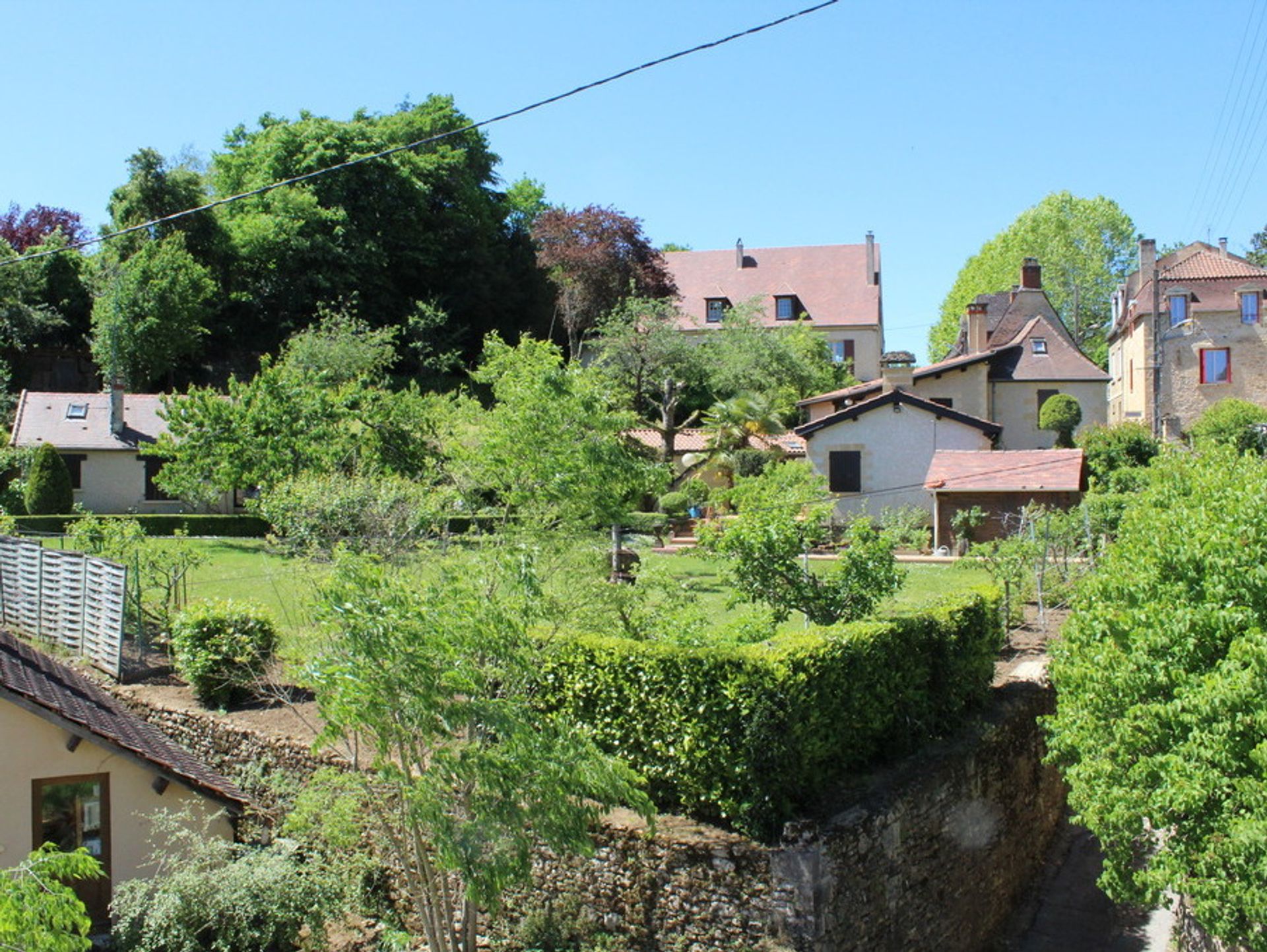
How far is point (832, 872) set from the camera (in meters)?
10.3

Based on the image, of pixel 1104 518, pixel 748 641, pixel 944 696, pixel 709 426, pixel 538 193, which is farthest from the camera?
pixel 538 193

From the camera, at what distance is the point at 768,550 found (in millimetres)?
13156

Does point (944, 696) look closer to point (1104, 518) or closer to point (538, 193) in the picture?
point (1104, 518)

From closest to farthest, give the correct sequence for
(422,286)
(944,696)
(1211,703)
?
1. (1211,703)
2. (944,696)
3. (422,286)

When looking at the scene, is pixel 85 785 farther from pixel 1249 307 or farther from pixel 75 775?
pixel 1249 307

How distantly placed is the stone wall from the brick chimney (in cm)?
3207

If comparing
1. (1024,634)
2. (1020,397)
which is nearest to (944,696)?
(1024,634)

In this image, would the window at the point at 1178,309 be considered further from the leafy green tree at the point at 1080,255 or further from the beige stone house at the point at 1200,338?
the leafy green tree at the point at 1080,255

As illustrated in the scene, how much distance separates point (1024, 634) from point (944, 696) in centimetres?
714

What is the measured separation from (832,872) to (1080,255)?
62.1 m

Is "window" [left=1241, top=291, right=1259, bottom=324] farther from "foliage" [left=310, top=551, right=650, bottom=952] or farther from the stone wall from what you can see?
"foliage" [left=310, top=551, right=650, bottom=952]

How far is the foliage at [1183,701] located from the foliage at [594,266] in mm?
38590

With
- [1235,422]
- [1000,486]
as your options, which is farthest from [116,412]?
[1235,422]

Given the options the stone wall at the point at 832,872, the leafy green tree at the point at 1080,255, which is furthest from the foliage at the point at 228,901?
the leafy green tree at the point at 1080,255
